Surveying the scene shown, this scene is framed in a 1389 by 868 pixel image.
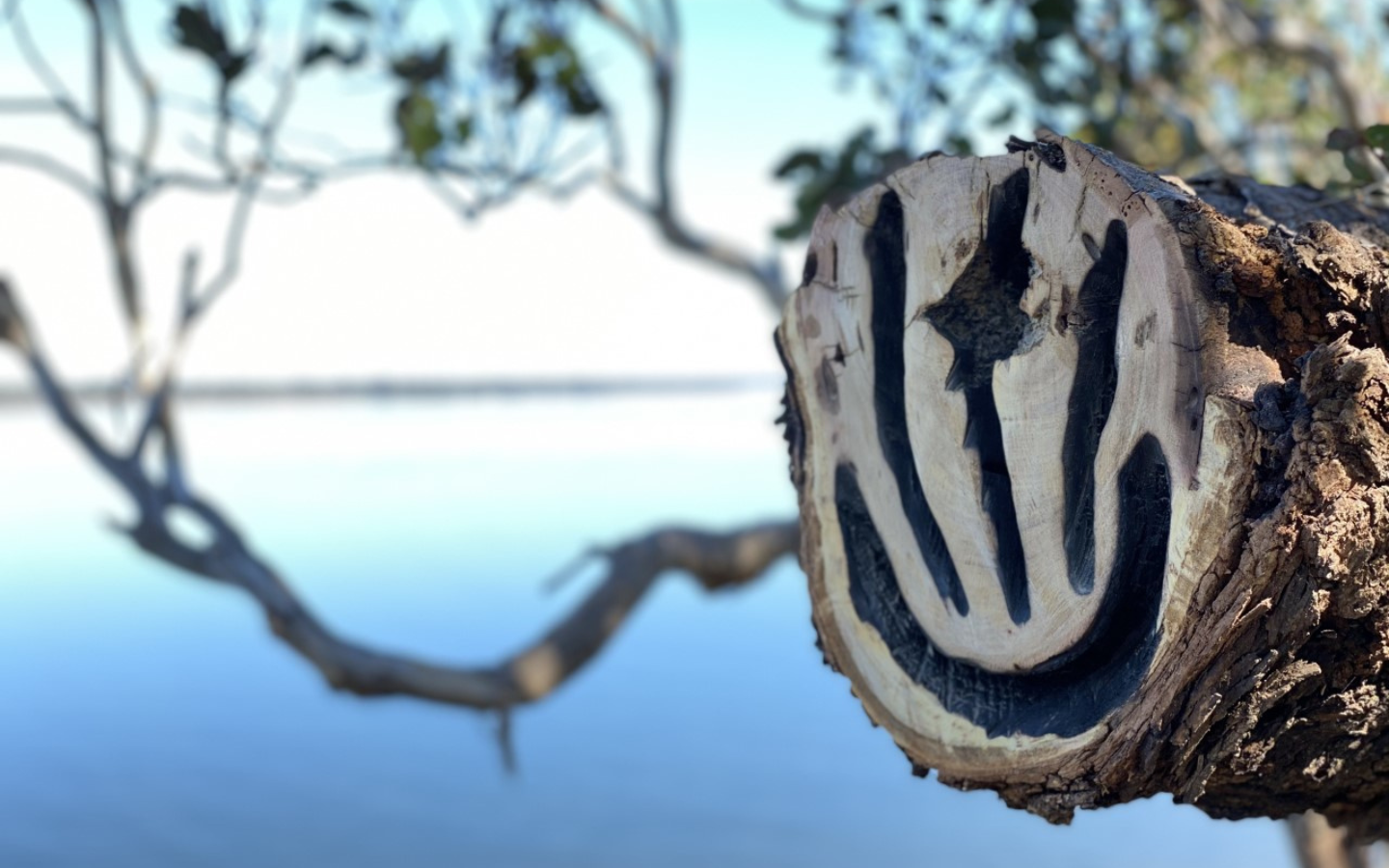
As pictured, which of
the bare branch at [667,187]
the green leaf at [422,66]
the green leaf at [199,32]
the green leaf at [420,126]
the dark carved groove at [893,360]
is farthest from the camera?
the bare branch at [667,187]

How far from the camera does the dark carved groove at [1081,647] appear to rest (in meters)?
1.08

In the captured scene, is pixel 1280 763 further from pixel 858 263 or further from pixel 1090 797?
pixel 858 263

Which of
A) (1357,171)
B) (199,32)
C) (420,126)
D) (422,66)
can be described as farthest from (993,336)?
(422,66)

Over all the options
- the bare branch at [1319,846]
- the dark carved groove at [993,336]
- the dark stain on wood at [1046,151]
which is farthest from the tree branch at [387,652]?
the dark stain on wood at [1046,151]

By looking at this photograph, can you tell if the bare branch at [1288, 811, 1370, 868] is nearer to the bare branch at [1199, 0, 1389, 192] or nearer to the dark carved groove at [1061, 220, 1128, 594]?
the bare branch at [1199, 0, 1389, 192]

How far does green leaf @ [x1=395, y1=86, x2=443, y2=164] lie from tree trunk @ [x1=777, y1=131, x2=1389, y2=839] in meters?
1.95

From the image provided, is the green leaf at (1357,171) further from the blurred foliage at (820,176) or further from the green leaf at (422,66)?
the green leaf at (422,66)

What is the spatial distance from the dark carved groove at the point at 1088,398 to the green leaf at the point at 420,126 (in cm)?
227

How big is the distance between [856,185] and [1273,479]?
1808 millimetres

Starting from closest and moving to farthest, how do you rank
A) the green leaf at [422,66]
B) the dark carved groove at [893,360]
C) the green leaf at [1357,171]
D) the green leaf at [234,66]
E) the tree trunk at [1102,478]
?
1. the tree trunk at [1102,478]
2. the dark carved groove at [893,360]
3. the green leaf at [1357,171]
4. the green leaf at [234,66]
5. the green leaf at [422,66]

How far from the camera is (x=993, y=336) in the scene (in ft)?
4.05

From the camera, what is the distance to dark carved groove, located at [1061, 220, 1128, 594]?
112cm

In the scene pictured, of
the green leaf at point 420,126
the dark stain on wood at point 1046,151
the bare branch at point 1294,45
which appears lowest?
the dark stain on wood at point 1046,151

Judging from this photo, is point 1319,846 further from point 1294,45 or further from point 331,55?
point 331,55
